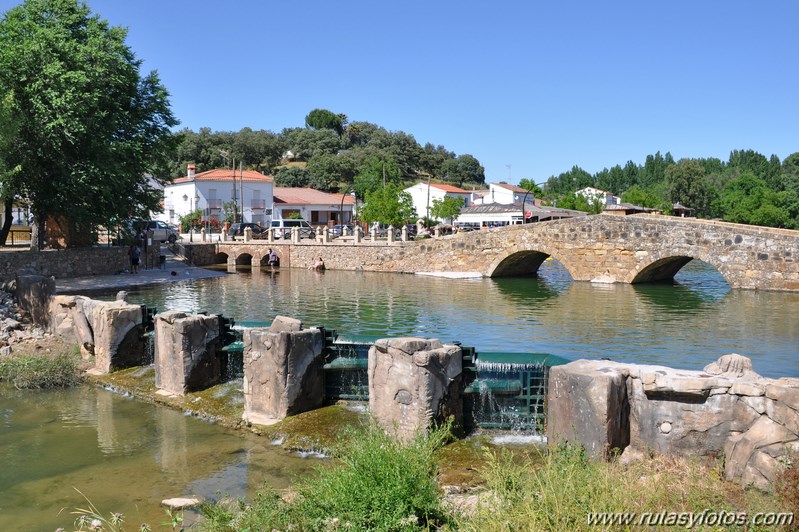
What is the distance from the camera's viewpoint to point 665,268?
113ft

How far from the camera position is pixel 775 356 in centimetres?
1688

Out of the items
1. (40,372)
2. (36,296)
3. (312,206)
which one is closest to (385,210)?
(312,206)

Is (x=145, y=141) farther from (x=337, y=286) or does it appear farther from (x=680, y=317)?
(x=680, y=317)

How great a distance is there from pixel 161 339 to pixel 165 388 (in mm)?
944

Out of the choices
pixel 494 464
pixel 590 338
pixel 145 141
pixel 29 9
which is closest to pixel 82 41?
A: pixel 29 9

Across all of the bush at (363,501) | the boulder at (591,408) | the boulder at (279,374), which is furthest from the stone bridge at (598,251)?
the bush at (363,501)

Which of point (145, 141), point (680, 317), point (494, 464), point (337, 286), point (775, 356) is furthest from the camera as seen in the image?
point (337, 286)

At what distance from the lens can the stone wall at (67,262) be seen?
2531 centimetres

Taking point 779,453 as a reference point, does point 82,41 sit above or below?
above

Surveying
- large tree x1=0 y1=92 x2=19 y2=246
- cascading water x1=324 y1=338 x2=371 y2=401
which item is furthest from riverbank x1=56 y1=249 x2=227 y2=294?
cascading water x1=324 y1=338 x2=371 y2=401

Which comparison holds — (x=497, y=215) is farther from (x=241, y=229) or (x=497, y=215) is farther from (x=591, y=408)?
(x=591, y=408)

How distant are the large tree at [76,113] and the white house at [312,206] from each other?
39.6 metres

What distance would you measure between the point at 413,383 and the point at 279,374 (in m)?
2.57

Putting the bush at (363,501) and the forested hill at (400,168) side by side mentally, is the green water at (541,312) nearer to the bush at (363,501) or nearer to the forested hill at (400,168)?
the bush at (363,501)
